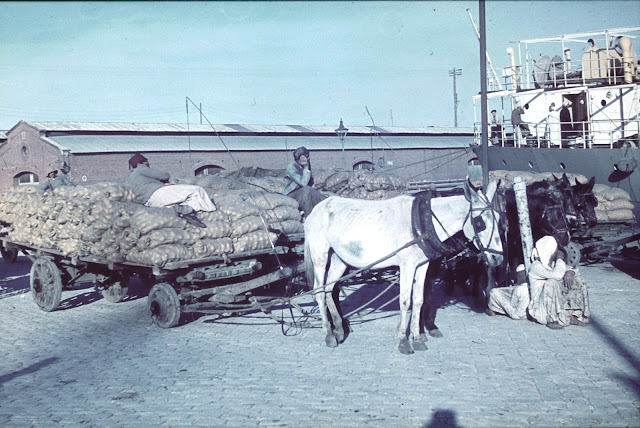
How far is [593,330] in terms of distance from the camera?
788 cm

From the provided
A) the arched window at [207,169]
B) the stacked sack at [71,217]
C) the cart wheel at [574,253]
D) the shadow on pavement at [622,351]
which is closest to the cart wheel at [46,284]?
the stacked sack at [71,217]

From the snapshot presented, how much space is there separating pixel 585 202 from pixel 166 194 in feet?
24.9

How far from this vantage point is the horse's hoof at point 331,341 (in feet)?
25.3

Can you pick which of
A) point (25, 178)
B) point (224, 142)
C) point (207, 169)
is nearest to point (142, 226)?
point (207, 169)

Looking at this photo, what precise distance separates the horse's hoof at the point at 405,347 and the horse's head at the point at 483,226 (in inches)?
56.2

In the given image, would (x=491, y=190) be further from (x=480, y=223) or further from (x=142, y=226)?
(x=142, y=226)

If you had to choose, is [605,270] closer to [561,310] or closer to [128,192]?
[561,310]

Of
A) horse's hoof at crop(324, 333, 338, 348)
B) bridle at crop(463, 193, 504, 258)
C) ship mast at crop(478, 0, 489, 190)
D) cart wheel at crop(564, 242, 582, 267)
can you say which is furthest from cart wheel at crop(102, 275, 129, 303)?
cart wheel at crop(564, 242, 582, 267)

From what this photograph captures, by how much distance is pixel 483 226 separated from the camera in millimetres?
7043

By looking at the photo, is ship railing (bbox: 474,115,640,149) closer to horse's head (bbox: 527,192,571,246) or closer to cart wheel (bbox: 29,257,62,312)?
horse's head (bbox: 527,192,571,246)

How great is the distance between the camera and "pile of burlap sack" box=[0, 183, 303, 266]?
803cm

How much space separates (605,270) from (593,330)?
227 inches

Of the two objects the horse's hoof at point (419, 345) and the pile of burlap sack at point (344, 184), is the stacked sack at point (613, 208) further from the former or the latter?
the horse's hoof at point (419, 345)

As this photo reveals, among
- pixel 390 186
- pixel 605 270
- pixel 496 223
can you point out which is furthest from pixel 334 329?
pixel 605 270
